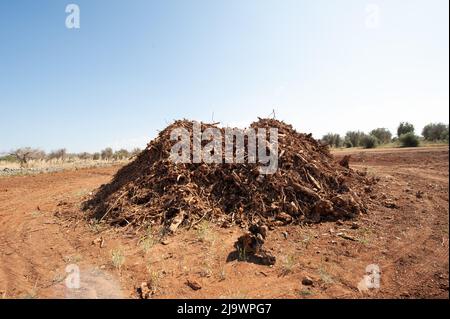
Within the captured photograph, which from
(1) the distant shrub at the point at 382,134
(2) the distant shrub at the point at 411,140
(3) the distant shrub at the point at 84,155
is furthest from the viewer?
(3) the distant shrub at the point at 84,155

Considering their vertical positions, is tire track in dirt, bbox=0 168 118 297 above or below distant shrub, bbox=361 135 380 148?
below

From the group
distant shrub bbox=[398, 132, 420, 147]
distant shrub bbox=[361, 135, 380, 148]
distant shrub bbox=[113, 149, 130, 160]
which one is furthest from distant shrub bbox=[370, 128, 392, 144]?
distant shrub bbox=[113, 149, 130, 160]

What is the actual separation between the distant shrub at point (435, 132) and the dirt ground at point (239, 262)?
511 inches

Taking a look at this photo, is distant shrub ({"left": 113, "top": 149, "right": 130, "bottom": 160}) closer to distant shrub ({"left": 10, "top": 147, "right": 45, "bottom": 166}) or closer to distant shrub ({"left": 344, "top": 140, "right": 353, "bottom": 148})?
distant shrub ({"left": 10, "top": 147, "right": 45, "bottom": 166})

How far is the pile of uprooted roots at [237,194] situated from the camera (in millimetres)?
4902

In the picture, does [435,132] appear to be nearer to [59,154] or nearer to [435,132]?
[435,132]

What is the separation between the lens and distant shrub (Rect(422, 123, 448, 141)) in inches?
651

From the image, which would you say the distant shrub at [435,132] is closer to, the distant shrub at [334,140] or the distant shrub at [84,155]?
the distant shrub at [334,140]

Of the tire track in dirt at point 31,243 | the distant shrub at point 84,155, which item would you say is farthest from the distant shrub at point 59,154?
the tire track in dirt at point 31,243

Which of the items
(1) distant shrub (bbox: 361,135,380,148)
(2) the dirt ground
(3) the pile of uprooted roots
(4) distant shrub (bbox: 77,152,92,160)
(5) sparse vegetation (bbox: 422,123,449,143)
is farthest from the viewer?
(4) distant shrub (bbox: 77,152,92,160)

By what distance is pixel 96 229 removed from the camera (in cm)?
507

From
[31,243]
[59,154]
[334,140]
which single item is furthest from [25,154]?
[334,140]

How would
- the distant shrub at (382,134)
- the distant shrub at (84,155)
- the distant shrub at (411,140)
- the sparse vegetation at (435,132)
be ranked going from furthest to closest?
the distant shrub at (84,155) < the distant shrub at (382,134) < the sparse vegetation at (435,132) < the distant shrub at (411,140)

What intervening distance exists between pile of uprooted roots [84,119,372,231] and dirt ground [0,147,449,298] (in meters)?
0.27
